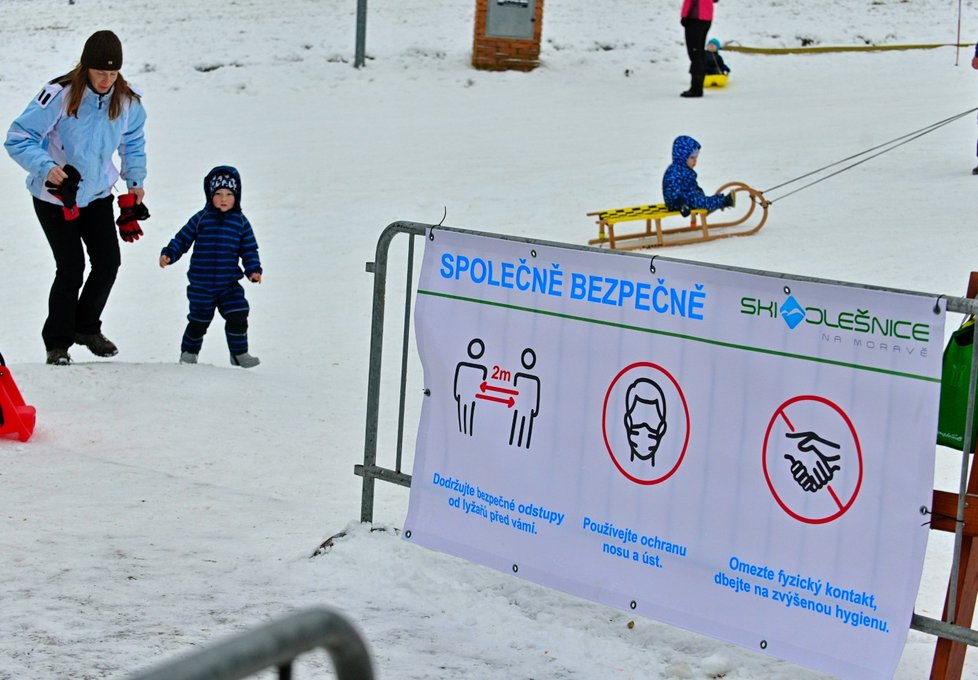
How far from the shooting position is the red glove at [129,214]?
7.36 metres

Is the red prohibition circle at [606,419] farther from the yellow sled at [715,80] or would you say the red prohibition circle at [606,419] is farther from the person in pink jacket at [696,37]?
the yellow sled at [715,80]

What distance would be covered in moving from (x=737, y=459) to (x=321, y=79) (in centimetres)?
1632

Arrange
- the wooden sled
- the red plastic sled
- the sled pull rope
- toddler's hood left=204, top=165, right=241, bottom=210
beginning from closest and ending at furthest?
the red plastic sled, toddler's hood left=204, top=165, right=241, bottom=210, the wooden sled, the sled pull rope

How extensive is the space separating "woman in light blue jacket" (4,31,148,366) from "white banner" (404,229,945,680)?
10.4 feet

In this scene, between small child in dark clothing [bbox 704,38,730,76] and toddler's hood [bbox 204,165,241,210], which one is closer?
toddler's hood [bbox 204,165,241,210]

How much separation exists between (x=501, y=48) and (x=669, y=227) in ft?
26.2

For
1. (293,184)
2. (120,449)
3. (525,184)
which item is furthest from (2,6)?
(120,449)

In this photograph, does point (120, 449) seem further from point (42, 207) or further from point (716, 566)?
point (716, 566)

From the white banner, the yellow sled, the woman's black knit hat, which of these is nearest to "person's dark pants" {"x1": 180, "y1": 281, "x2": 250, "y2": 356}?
the woman's black knit hat

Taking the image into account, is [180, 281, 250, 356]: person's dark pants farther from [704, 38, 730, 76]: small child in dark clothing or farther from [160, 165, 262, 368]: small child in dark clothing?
[704, 38, 730, 76]: small child in dark clothing

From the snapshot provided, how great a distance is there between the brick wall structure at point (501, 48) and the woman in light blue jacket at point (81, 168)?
13185 mm

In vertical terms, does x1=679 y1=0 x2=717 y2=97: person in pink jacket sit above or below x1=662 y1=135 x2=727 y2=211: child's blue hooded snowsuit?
above

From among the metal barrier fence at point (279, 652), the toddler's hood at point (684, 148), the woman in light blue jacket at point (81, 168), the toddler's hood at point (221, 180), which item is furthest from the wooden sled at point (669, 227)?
the metal barrier fence at point (279, 652)

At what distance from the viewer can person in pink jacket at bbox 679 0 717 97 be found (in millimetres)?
18375
